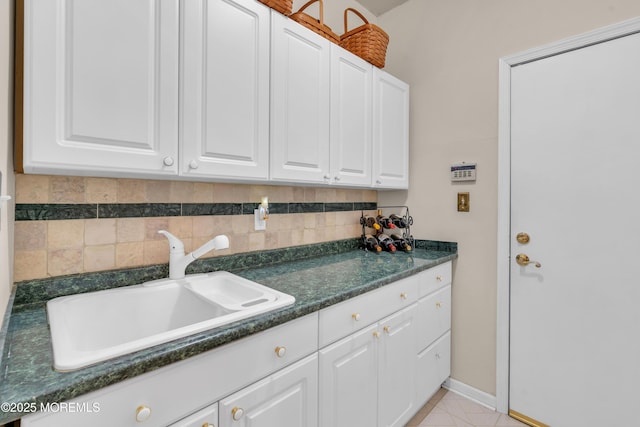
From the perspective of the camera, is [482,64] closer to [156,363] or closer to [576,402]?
[576,402]

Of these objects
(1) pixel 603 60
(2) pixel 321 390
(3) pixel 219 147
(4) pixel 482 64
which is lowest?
(2) pixel 321 390

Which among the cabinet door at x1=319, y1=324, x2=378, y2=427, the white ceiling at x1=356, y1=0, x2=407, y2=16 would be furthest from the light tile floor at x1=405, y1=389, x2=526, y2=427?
the white ceiling at x1=356, y1=0, x2=407, y2=16

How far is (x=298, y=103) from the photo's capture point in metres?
1.49

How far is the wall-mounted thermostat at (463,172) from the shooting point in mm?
2025

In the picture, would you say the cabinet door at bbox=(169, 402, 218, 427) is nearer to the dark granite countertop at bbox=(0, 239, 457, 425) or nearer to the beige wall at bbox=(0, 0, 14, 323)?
the dark granite countertop at bbox=(0, 239, 457, 425)

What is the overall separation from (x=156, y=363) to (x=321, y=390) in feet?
2.18

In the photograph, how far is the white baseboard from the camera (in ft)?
6.40

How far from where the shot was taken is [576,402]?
5.52 feet

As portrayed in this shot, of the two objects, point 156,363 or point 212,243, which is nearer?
point 156,363

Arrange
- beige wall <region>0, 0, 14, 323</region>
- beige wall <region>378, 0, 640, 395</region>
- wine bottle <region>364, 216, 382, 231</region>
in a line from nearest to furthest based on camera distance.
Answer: beige wall <region>0, 0, 14, 323</region> < beige wall <region>378, 0, 640, 395</region> < wine bottle <region>364, 216, 382, 231</region>

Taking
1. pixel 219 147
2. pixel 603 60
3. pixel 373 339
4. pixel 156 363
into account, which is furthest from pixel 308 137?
pixel 603 60

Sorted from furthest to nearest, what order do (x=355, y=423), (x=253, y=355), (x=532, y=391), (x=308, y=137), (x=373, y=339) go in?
(x=532, y=391) → (x=308, y=137) → (x=373, y=339) → (x=355, y=423) → (x=253, y=355)

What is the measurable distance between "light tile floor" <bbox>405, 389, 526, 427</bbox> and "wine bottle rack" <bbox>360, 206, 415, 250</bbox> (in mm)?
1047

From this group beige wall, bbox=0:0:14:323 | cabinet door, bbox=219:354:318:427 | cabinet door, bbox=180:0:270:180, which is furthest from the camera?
cabinet door, bbox=180:0:270:180
